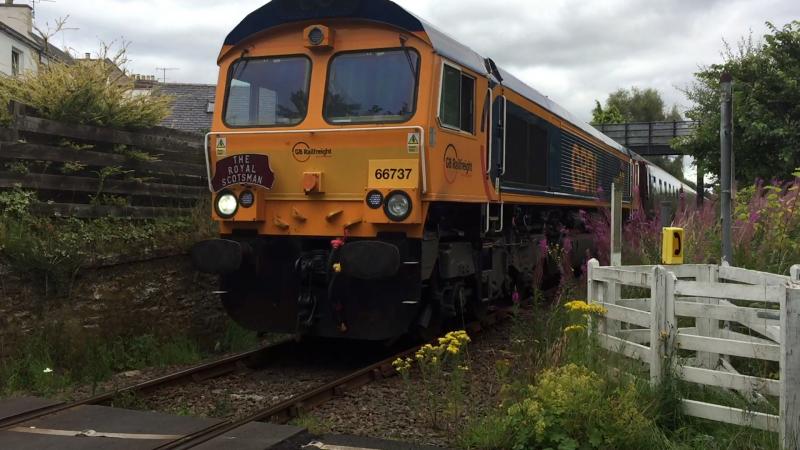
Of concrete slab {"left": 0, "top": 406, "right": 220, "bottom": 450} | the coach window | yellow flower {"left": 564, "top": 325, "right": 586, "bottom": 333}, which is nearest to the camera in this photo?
concrete slab {"left": 0, "top": 406, "right": 220, "bottom": 450}

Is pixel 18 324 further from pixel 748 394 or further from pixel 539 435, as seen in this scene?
pixel 748 394

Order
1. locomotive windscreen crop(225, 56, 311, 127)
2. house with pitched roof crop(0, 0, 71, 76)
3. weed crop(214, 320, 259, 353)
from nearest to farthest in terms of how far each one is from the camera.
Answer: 1. locomotive windscreen crop(225, 56, 311, 127)
2. weed crop(214, 320, 259, 353)
3. house with pitched roof crop(0, 0, 71, 76)

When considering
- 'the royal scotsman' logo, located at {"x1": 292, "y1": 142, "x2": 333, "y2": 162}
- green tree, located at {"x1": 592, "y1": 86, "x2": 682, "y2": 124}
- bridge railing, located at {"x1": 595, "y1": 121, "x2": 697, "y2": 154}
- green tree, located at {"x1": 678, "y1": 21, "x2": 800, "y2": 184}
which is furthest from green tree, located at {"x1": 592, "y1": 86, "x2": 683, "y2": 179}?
'the royal scotsman' logo, located at {"x1": 292, "y1": 142, "x2": 333, "y2": 162}

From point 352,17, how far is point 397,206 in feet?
6.41

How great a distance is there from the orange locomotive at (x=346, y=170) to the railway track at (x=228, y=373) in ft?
1.27

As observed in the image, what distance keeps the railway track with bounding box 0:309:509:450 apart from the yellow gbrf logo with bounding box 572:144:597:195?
5.74 metres

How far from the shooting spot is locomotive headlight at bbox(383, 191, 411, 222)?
6027mm

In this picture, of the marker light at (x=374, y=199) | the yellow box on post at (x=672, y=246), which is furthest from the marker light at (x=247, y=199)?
the yellow box on post at (x=672, y=246)

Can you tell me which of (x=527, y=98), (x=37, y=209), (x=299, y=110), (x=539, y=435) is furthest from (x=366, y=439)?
(x=527, y=98)

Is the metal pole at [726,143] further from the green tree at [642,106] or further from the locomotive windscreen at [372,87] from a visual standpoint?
the green tree at [642,106]

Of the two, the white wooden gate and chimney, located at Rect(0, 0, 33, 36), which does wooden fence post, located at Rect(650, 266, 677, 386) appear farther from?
chimney, located at Rect(0, 0, 33, 36)

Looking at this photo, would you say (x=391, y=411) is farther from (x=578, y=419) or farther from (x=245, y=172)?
(x=245, y=172)

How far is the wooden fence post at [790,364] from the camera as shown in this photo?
3967 mm

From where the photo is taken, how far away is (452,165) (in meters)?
6.61
